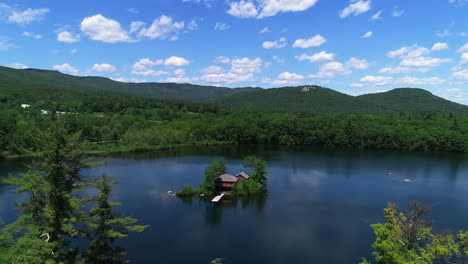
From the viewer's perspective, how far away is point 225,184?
138ft

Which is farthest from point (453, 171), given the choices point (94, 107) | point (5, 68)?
point (5, 68)

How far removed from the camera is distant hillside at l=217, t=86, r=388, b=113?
149125 millimetres

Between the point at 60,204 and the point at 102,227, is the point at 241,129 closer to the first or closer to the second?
the point at 102,227

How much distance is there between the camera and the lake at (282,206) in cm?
2691

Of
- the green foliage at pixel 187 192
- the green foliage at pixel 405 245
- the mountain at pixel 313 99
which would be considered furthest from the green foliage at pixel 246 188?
the mountain at pixel 313 99

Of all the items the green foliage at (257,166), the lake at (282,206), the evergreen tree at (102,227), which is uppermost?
the evergreen tree at (102,227)

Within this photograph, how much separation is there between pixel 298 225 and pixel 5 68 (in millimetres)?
159969

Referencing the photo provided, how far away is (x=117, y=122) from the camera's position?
8356 cm

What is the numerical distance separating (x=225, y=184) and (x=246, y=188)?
8.09 feet

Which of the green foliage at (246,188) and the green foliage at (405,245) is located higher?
the green foliage at (405,245)

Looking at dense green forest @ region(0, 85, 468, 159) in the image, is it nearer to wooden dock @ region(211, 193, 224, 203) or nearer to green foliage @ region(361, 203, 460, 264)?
wooden dock @ region(211, 193, 224, 203)

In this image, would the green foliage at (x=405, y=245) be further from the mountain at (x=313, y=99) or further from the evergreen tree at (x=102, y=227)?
the mountain at (x=313, y=99)

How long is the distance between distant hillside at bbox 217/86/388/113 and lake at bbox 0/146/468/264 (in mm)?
84742

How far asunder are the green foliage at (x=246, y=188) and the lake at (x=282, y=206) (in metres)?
1.36
